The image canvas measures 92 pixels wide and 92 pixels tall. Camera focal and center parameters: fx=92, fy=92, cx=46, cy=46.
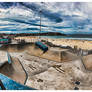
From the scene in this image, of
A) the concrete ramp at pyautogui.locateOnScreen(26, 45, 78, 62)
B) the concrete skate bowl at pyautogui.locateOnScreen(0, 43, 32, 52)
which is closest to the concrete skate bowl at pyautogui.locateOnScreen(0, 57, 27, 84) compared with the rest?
the concrete skate bowl at pyautogui.locateOnScreen(0, 43, 32, 52)

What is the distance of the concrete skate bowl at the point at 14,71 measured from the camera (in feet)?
8.25

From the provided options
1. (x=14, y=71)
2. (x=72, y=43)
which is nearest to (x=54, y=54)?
(x=72, y=43)

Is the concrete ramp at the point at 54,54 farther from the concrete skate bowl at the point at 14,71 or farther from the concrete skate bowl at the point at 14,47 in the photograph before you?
the concrete skate bowl at the point at 14,71

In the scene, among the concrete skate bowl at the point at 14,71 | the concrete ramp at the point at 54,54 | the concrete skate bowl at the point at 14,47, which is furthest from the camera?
the concrete skate bowl at the point at 14,47

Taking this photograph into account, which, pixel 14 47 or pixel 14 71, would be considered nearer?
pixel 14 71

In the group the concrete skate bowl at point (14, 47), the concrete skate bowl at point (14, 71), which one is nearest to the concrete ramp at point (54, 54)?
the concrete skate bowl at point (14, 47)

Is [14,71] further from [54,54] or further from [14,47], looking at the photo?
[54,54]

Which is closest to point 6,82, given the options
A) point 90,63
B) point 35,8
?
point 35,8

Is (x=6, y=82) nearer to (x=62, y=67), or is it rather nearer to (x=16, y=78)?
(x=16, y=78)

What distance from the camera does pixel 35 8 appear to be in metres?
2.74

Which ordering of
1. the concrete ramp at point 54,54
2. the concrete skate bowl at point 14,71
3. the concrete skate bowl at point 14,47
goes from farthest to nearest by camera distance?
the concrete skate bowl at point 14,47
the concrete ramp at point 54,54
the concrete skate bowl at point 14,71

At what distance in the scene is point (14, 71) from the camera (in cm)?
260

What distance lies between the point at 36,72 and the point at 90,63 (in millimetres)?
1607

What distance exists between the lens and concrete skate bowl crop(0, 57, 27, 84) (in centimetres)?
251
